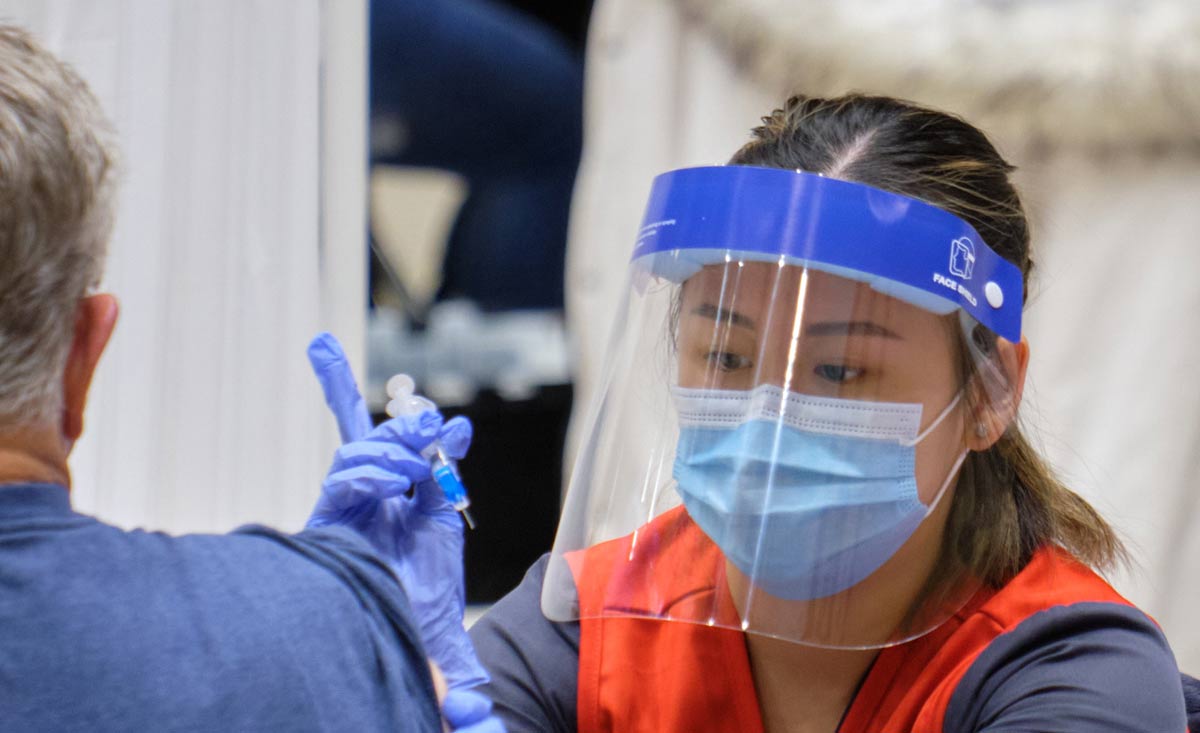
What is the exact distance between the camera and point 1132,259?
187cm

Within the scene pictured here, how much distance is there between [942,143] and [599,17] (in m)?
1.07

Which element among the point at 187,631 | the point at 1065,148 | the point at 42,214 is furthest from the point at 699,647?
the point at 1065,148

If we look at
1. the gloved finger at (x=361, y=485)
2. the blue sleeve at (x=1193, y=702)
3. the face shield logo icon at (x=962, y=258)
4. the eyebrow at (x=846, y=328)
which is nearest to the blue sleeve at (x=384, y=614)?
the gloved finger at (x=361, y=485)

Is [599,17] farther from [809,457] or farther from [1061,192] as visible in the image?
[809,457]

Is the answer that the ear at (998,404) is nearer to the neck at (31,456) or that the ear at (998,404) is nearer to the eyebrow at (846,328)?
the eyebrow at (846,328)

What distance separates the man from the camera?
638 millimetres

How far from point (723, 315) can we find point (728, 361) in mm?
40

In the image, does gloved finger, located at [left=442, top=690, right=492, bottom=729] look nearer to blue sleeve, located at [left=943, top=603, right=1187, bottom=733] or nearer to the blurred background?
blue sleeve, located at [left=943, top=603, right=1187, bottom=733]

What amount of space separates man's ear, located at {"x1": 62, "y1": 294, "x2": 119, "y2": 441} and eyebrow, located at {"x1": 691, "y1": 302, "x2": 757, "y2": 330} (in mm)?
492

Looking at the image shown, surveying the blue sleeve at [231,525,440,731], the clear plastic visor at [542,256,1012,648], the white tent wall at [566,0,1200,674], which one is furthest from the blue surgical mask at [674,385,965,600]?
the white tent wall at [566,0,1200,674]

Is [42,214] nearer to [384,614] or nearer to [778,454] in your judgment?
[384,614]

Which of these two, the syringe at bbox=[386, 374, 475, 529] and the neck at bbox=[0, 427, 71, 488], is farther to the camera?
the syringe at bbox=[386, 374, 475, 529]

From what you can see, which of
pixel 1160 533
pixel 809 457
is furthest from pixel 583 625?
pixel 1160 533

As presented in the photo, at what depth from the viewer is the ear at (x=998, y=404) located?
41.7 inches
